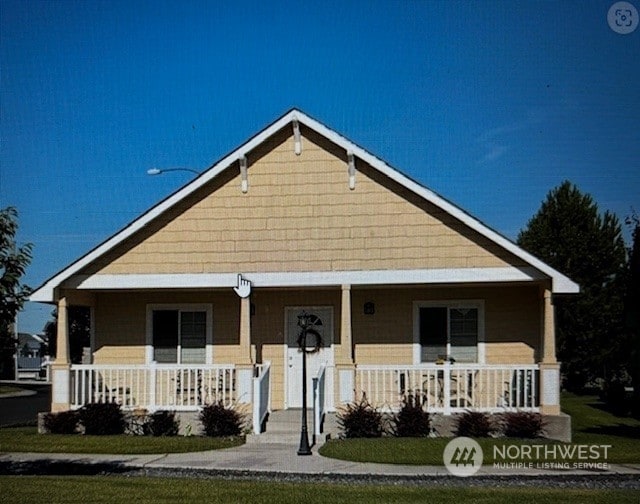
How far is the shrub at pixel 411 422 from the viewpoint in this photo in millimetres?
16219

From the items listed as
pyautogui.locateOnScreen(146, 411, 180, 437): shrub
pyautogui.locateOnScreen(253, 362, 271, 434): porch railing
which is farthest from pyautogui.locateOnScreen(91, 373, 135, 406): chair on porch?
pyautogui.locateOnScreen(253, 362, 271, 434): porch railing

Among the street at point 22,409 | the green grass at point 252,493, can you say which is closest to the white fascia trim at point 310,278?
the street at point 22,409

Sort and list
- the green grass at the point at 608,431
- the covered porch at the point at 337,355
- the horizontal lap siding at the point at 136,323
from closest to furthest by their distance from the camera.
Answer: the green grass at the point at 608,431, the covered porch at the point at 337,355, the horizontal lap siding at the point at 136,323

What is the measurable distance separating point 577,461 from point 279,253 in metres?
6.99

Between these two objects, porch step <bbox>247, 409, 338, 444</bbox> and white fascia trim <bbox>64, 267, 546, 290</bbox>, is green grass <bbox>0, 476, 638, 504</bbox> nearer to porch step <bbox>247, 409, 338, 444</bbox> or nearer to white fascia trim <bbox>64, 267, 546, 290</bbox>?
porch step <bbox>247, 409, 338, 444</bbox>

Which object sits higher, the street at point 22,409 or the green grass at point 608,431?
the green grass at point 608,431

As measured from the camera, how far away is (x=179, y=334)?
749 inches

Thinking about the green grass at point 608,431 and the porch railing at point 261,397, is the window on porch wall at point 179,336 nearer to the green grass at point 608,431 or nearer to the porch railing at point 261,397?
the porch railing at point 261,397

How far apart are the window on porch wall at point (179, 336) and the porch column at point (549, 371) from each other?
7083mm

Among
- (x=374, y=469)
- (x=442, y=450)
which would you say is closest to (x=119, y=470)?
(x=374, y=469)

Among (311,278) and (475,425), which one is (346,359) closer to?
(311,278)

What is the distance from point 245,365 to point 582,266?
2174cm

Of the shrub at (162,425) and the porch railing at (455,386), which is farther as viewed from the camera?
the shrub at (162,425)

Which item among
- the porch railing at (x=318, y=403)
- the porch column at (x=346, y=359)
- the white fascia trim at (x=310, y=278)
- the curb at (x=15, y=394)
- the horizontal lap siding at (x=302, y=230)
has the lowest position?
the curb at (x=15, y=394)
